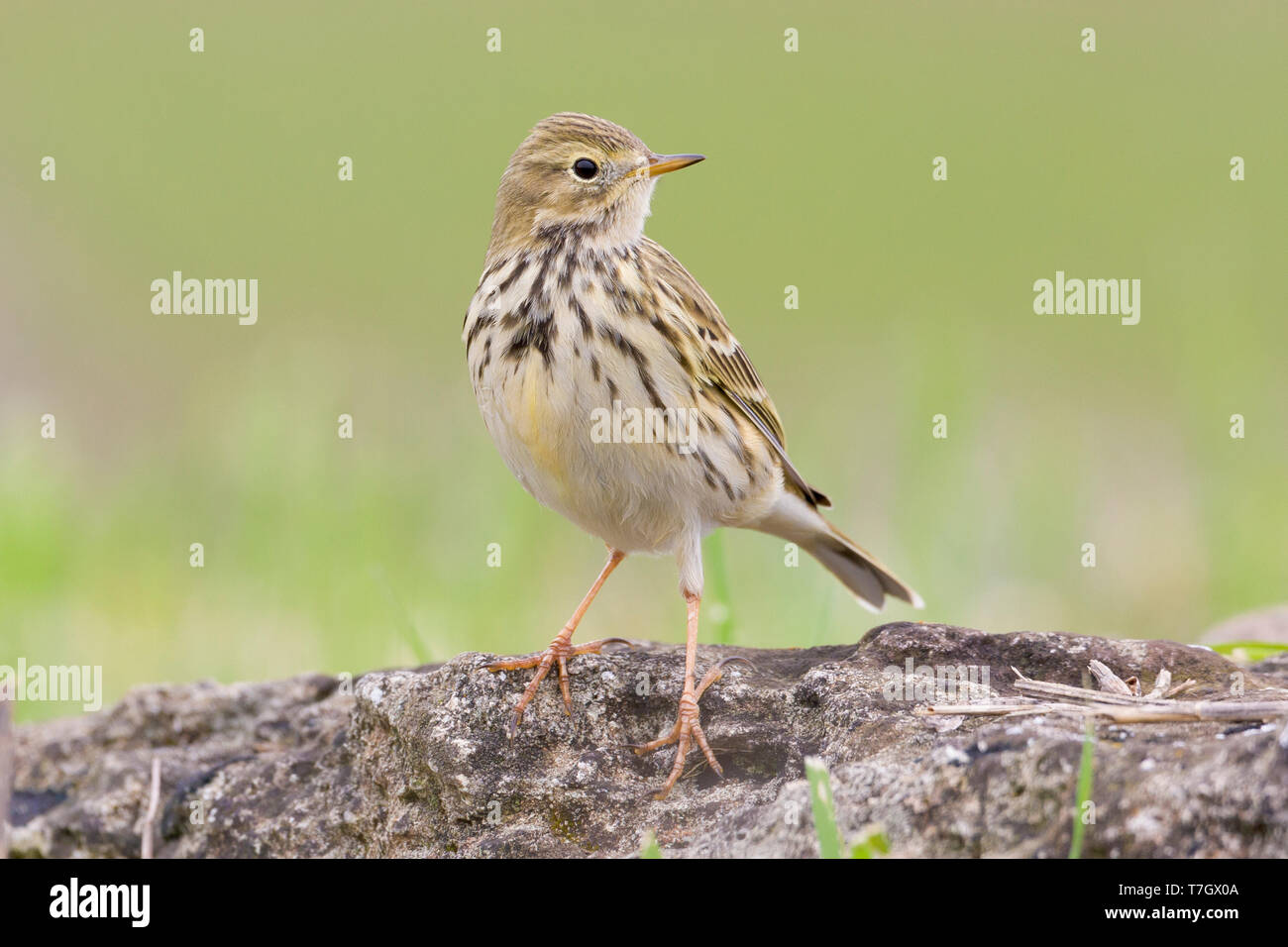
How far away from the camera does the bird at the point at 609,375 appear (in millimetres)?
5426

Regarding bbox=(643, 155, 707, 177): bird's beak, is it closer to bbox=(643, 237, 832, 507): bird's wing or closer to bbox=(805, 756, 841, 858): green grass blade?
bbox=(643, 237, 832, 507): bird's wing

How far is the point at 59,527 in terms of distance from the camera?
31.0ft

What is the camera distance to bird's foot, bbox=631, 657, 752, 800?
472 cm

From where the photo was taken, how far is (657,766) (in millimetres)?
4867

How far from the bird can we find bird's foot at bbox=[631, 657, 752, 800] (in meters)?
0.01

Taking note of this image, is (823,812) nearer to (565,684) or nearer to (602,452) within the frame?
(565,684)

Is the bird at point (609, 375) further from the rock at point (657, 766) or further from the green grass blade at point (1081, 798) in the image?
the green grass blade at point (1081, 798)

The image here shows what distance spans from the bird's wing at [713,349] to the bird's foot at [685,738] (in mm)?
1358

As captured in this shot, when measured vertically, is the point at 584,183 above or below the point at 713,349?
above

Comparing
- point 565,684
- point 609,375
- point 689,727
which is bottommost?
point 689,727

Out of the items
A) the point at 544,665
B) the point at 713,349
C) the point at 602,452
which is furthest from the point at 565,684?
the point at 713,349

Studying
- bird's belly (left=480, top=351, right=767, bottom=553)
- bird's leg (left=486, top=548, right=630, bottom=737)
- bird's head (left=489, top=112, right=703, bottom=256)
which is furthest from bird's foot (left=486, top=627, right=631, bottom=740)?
bird's head (left=489, top=112, right=703, bottom=256)

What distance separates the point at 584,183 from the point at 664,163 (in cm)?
33

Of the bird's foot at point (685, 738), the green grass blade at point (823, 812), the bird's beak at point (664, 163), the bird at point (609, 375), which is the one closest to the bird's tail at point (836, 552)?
the bird at point (609, 375)
